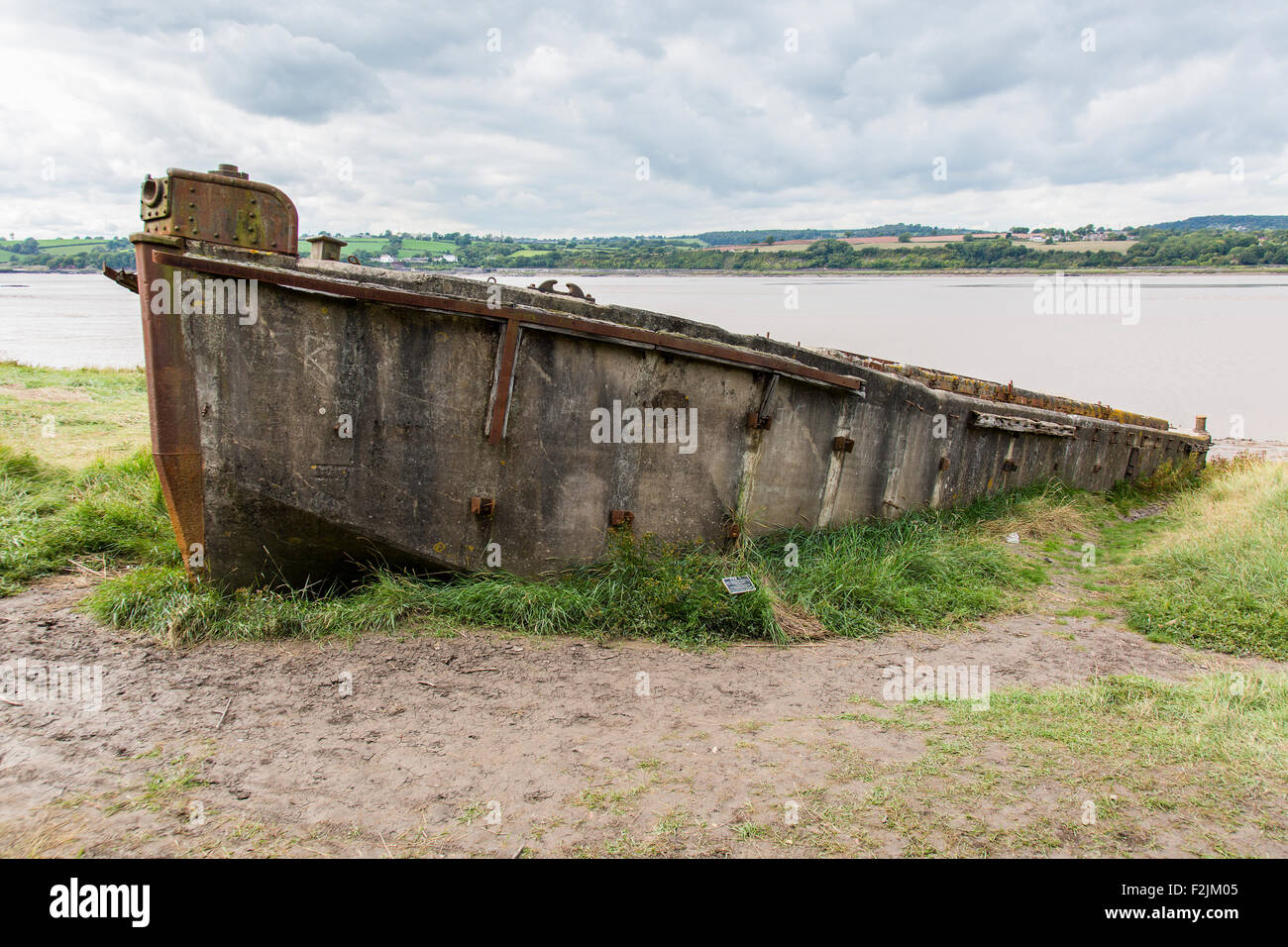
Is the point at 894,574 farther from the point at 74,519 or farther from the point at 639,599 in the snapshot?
the point at 74,519

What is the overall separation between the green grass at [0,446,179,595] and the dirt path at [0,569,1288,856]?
59 cm

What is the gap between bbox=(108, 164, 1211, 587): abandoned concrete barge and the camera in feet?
17.1

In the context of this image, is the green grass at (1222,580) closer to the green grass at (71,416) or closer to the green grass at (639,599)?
the green grass at (639,599)

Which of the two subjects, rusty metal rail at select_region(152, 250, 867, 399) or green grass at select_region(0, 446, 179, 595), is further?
green grass at select_region(0, 446, 179, 595)

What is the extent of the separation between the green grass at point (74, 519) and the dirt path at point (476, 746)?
586 mm

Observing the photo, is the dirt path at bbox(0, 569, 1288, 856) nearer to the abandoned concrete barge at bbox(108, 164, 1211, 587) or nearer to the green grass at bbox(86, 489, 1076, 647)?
the green grass at bbox(86, 489, 1076, 647)

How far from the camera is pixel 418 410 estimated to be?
571cm

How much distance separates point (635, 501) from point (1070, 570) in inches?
185

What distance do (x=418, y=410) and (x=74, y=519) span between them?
11.8ft

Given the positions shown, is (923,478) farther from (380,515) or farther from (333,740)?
(333,740)

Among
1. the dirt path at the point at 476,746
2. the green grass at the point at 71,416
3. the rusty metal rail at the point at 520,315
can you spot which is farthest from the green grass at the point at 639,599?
the green grass at the point at 71,416

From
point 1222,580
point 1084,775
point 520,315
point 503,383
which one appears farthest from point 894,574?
point 520,315

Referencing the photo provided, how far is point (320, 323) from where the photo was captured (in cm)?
539

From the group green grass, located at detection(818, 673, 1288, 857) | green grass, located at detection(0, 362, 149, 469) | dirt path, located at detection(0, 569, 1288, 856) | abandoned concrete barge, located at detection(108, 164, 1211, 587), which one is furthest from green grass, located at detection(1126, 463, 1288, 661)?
green grass, located at detection(0, 362, 149, 469)
